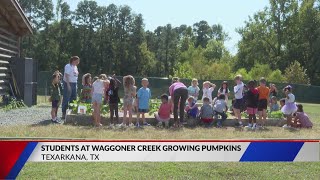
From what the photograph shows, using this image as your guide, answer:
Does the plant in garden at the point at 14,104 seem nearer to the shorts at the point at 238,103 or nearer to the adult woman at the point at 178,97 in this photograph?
the adult woman at the point at 178,97

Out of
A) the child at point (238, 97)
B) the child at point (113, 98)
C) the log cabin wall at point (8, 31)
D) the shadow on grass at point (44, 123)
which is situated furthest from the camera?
the log cabin wall at point (8, 31)

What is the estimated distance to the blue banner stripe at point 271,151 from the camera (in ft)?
14.9

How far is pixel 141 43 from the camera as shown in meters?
74.1

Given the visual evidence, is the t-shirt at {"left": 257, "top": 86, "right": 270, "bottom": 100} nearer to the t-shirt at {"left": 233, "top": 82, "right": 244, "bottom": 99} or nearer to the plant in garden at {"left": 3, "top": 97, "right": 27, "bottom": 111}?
the t-shirt at {"left": 233, "top": 82, "right": 244, "bottom": 99}

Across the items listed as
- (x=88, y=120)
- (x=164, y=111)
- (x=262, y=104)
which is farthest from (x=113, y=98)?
(x=262, y=104)

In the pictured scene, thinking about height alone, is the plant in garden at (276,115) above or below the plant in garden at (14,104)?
below

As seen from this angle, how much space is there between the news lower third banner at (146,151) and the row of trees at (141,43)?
48952 millimetres

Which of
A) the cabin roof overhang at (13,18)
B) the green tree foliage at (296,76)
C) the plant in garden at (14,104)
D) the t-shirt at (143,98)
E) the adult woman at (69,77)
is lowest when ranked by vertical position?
the plant in garden at (14,104)

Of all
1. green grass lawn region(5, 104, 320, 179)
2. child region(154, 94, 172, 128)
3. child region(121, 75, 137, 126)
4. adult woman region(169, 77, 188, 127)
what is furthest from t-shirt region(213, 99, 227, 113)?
green grass lawn region(5, 104, 320, 179)

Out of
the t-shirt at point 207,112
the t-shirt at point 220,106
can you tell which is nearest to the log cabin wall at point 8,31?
the t-shirt at point 207,112

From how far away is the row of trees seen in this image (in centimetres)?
6175

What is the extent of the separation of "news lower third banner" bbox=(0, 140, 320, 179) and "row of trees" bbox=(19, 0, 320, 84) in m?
49.0

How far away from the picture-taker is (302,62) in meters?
62.7

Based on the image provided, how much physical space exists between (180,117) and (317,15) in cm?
5380
